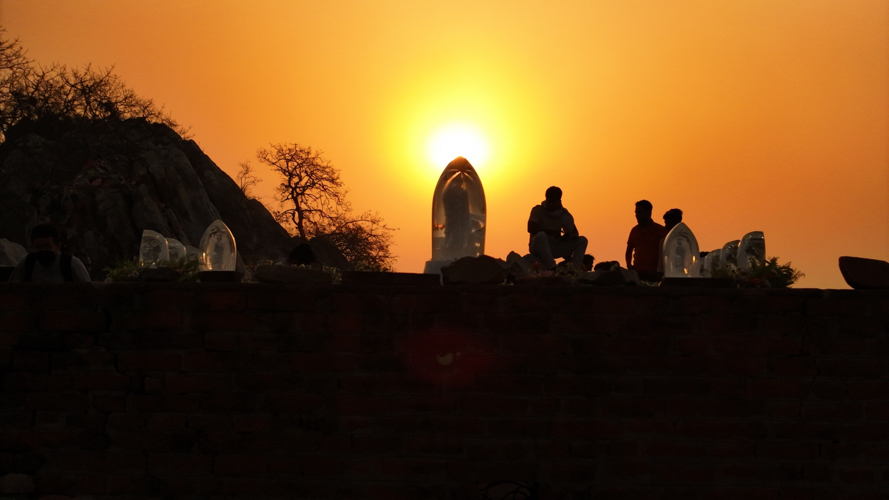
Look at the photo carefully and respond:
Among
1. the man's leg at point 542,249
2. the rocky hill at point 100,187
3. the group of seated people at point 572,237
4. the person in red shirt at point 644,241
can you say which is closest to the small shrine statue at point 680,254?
the group of seated people at point 572,237

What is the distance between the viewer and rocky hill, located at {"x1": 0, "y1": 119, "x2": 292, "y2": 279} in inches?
1084

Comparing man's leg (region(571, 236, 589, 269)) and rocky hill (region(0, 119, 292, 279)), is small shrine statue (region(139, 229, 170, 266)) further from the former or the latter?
rocky hill (region(0, 119, 292, 279))

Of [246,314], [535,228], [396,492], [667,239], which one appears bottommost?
[396,492]

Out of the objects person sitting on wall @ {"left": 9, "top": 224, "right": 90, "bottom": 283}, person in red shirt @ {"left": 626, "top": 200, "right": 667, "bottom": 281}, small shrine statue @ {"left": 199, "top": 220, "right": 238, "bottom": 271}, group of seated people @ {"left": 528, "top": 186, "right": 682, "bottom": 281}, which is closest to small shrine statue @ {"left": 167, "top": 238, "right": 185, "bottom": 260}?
small shrine statue @ {"left": 199, "top": 220, "right": 238, "bottom": 271}

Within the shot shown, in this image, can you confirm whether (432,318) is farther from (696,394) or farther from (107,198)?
(107,198)

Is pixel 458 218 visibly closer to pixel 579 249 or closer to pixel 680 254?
pixel 680 254

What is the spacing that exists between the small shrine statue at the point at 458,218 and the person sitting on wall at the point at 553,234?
6.36 feet

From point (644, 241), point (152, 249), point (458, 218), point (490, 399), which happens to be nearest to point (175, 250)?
point (152, 249)

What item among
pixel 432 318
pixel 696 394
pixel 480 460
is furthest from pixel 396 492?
pixel 696 394

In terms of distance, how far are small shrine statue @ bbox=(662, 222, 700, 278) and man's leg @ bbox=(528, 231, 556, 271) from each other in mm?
2998

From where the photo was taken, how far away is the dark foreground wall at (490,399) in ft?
13.5

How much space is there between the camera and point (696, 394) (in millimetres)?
4133

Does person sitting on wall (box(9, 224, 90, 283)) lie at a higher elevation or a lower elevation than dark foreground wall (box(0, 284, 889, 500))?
higher

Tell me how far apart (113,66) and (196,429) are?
27.8 metres
